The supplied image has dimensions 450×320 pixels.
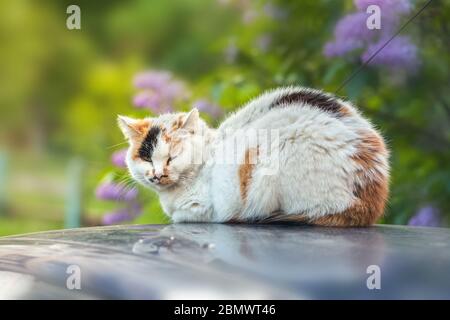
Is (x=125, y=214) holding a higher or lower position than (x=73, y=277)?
higher

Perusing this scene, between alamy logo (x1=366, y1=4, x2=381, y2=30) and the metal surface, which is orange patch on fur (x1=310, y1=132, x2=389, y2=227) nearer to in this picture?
the metal surface

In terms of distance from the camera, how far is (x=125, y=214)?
3.48 metres

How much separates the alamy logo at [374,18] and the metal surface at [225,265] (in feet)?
3.76

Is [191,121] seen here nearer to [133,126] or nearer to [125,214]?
[133,126]

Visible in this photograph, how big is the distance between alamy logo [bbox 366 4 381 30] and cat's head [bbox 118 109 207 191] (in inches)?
32.0

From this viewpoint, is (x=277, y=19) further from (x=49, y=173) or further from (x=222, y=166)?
(x=49, y=173)

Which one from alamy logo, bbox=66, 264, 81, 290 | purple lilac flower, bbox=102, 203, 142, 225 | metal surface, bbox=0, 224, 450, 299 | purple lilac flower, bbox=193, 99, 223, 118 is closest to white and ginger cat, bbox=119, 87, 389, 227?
metal surface, bbox=0, 224, 450, 299


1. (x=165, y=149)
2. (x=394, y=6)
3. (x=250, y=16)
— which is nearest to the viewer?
(x=165, y=149)

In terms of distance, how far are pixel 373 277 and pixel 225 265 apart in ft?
0.86

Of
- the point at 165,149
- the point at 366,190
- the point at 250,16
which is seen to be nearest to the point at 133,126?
the point at 165,149

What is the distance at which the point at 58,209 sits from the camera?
5.88m

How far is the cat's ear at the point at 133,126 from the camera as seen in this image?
2.23m

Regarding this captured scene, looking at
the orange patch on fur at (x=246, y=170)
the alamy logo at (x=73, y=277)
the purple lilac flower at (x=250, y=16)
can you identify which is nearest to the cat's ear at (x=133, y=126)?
the orange patch on fur at (x=246, y=170)

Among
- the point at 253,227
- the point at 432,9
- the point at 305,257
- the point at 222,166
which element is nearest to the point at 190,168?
the point at 222,166
